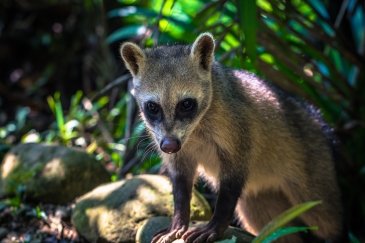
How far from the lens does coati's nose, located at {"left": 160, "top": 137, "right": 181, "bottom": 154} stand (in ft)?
13.2

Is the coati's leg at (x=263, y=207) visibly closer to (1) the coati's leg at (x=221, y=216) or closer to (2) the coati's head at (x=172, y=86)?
(1) the coati's leg at (x=221, y=216)

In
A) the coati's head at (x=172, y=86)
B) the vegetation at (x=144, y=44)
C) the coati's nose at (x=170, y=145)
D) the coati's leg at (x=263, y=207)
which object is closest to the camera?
the coati's nose at (x=170, y=145)

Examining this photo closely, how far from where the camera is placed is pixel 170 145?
4.02m

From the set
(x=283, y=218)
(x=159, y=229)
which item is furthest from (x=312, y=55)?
(x=283, y=218)

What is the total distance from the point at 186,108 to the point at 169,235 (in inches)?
36.5

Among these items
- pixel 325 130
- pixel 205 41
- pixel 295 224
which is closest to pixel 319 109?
pixel 325 130

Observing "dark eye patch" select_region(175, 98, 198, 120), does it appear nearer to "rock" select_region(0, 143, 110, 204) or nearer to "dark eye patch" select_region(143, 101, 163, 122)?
"dark eye patch" select_region(143, 101, 163, 122)

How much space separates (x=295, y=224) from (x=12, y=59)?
6.74 meters

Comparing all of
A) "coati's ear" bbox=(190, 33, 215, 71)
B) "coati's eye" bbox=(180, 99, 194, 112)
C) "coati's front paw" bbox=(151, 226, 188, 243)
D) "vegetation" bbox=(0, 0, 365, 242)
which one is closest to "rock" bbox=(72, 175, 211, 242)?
"vegetation" bbox=(0, 0, 365, 242)

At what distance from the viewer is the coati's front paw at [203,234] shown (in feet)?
14.2

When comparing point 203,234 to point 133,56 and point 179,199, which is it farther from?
point 133,56

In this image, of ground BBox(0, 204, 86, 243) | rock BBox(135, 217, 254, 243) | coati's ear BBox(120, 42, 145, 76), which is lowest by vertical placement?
ground BBox(0, 204, 86, 243)

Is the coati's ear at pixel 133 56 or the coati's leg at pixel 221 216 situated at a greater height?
the coati's ear at pixel 133 56

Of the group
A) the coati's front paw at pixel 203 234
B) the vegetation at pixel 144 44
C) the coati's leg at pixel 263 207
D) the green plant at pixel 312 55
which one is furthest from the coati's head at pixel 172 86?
the coati's leg at pixel 263 207
